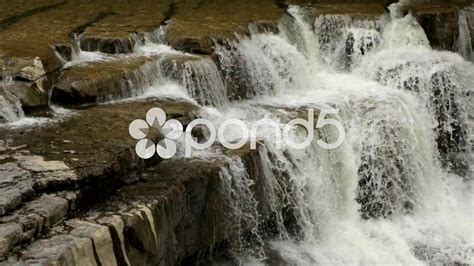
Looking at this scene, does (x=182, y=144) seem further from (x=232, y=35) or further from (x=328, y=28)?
(x=328, y=28)

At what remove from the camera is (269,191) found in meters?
6.11

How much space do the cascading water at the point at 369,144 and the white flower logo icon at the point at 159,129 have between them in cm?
88

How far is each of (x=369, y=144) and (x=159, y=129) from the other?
9.55 feet

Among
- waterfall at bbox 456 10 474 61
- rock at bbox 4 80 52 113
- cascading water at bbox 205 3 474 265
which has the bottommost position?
cascading water at bbox 205 3 474 265

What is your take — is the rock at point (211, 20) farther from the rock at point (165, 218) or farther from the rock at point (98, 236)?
the rock at point (98, 236)

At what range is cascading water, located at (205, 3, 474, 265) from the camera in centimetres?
642

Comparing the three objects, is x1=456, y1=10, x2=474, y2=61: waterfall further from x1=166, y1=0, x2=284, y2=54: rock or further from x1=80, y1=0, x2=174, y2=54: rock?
x1=80, y1=0, x2=174, y2=54: rock

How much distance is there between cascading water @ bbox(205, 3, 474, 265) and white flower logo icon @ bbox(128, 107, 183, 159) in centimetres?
88

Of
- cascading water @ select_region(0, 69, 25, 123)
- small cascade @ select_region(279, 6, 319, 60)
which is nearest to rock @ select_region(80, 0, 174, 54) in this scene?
cascading water @ select_region(0, 69, 25, 123)

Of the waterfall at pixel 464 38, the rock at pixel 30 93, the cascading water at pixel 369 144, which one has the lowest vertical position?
the cascading water at pixel 369 144

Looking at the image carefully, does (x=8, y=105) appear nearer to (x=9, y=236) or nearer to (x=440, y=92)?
(x=9, y=236)

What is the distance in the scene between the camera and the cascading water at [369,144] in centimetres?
642

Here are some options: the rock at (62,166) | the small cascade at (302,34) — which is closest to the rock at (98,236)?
the rock at (62,166)

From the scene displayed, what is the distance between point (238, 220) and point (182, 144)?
0.95m
